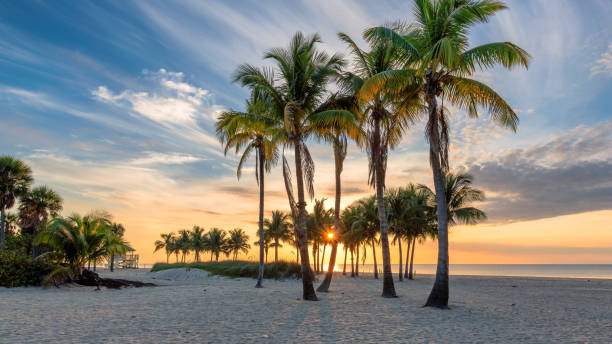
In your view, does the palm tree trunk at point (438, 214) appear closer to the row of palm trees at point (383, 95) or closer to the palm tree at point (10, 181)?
the row of palm trees at point (383, 95)

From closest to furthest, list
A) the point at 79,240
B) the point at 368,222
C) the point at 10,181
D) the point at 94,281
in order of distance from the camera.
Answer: the point at 79,240, the point at 94,281, the point at 10,181, the point at 368,222

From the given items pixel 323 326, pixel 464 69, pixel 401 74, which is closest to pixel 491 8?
pixel 464 69

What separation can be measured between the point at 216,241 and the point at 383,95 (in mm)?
68719

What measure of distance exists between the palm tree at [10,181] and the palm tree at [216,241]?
50.2 m

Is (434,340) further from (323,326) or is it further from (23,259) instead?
(23,259)

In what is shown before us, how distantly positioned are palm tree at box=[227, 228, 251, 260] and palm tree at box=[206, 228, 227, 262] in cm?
110

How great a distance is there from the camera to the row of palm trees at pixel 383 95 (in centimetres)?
1336

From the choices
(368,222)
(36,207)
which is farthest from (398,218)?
(36,207)

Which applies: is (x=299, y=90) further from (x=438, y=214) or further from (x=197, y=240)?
(x=197, y=240)

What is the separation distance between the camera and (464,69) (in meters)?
13.8

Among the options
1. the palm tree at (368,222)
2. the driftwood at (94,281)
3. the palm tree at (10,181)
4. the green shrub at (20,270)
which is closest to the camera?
the green shrub at (20,270)

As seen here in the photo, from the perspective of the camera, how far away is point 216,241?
261ft

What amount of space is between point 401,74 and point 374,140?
4.33 meters

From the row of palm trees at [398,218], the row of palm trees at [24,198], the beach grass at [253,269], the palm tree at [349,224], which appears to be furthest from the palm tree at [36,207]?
the palm tree at [349,224]
